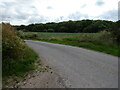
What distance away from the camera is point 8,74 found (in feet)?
18.1

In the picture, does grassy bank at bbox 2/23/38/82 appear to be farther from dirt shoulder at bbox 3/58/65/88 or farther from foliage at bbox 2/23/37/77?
dirt shoulder at bbox 3/58/65/88

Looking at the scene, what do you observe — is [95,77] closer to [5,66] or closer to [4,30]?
[5,66]

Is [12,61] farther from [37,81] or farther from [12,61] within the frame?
[37,81]

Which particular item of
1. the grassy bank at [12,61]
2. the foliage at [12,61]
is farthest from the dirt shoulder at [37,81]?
the foliage at [12,61]

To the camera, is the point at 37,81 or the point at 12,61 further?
the point at 12,61

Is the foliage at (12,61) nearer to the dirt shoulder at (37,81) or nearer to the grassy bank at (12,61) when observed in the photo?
the grassy bank at (12,61)

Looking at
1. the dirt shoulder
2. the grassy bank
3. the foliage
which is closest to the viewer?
the dirt shoulder

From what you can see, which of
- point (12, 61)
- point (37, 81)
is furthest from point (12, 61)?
point (37, 81)

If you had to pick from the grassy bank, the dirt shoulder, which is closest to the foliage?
the grassy bank

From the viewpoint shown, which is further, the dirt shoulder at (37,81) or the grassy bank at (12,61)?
the grassy bank at (12,61)

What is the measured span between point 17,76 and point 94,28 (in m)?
38.5

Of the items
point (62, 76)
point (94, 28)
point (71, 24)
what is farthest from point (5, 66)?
point (71, 24)

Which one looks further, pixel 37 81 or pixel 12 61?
pixel 12 61

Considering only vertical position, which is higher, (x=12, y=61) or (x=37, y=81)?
(x=12, y=61)
